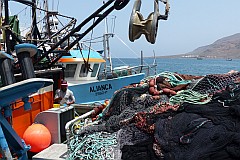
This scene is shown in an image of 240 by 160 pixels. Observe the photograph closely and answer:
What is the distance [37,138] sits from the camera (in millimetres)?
4680

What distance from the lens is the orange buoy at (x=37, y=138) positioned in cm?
466

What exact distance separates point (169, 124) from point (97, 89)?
35.3ft

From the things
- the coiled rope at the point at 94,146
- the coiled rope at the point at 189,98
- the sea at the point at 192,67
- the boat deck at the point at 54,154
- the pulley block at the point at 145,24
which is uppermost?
the pulley block at the point at 145,24

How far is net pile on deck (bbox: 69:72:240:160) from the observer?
2.69 metres

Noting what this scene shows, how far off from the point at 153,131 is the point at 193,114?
413 mm

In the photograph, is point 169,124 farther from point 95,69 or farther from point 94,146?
point 95,69

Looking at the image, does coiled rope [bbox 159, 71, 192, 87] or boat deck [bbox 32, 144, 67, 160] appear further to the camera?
coiled rope [bbox 159, 71, 192, 87]

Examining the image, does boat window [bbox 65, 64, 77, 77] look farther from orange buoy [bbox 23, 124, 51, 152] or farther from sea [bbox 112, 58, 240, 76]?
orange buoy [bbox 23, 124, 51, 152]

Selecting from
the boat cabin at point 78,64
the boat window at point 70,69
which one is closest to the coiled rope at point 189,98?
the boat cabin at point 78,64

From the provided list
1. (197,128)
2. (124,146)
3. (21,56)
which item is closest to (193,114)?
(197,128)

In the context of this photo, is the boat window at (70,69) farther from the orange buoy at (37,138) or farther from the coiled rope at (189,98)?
the coiled rope at (189,98)

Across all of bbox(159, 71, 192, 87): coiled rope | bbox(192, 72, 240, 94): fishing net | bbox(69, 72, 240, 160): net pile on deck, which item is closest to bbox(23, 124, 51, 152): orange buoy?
bbox(69, 72, 240, 160): net pile on deck

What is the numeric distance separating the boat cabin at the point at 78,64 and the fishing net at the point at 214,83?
368 inches

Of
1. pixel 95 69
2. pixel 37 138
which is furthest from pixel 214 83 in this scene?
pixel 95 69
